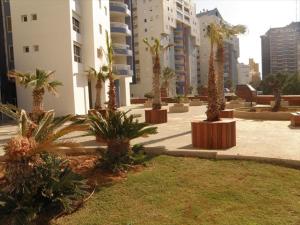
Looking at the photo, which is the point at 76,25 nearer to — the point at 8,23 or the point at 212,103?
the point at 8,23

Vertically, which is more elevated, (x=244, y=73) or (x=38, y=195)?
(x=244, y=73)

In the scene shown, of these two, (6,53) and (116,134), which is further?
(6,53)

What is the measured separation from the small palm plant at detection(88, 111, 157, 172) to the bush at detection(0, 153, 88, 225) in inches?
67.7

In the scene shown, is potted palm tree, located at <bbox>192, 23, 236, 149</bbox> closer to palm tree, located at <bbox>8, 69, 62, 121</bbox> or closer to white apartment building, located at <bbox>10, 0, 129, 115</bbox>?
palm tree, located at <bbox>8, 69, 62, 121</bbox>

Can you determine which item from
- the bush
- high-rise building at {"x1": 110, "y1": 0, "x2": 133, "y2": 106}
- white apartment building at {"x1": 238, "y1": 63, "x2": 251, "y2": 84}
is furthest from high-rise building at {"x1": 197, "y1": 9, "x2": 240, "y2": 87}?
the bush

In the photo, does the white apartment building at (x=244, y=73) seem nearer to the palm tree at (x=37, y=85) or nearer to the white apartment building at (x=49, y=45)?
the white apartment building at (x=49, y=45)

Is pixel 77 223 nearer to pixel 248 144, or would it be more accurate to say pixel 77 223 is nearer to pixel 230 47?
pixel 248 144

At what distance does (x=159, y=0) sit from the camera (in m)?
84.5

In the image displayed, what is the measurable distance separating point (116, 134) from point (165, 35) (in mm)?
79965

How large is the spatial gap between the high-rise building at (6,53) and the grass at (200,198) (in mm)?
25355

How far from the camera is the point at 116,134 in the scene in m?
9.54

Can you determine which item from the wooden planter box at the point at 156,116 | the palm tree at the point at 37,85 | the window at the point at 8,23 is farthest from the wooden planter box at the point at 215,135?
the window at the point at 8,23

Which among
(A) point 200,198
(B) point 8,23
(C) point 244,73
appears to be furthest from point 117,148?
(C) point 244,73

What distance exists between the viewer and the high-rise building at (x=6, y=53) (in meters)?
30.6
